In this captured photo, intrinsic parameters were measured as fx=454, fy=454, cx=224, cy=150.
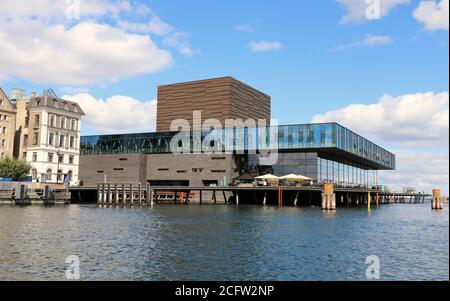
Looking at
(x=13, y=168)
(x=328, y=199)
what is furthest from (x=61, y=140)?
(x=328, y=199)

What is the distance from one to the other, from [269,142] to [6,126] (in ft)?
205

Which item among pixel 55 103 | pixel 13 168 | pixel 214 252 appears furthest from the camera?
pixel 55 103

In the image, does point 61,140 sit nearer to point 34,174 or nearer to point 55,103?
point 55,103

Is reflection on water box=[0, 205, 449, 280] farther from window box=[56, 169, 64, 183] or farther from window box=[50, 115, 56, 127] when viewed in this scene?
window box=[50, 115, 56, 127]

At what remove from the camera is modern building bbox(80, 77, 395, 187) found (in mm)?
108938

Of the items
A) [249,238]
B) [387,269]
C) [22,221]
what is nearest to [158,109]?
[22,221]

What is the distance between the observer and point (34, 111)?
4230 inches

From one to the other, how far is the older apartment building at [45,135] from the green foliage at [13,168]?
24.2 feet

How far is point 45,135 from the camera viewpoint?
348ft

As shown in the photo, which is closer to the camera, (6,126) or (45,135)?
(45,135)

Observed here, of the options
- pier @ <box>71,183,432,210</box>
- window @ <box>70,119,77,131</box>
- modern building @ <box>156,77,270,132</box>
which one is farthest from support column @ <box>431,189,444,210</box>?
window @ <box>70,119,77,131</box>

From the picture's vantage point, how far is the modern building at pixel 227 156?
357ft
